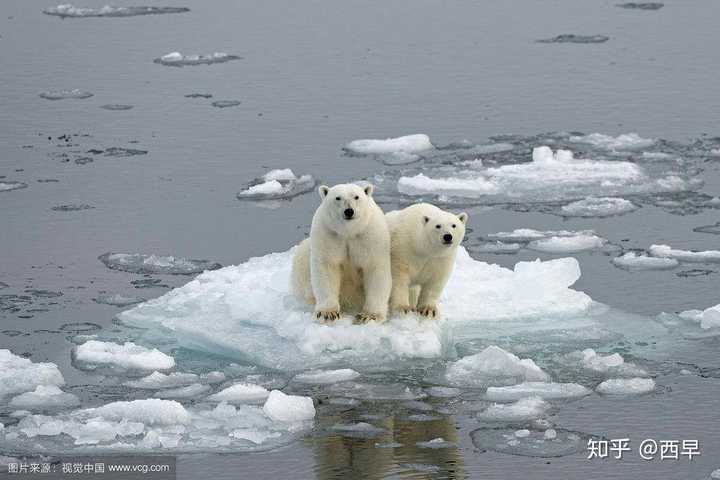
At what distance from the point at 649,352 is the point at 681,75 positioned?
7.36 m

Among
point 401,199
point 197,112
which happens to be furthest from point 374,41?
point 401,199

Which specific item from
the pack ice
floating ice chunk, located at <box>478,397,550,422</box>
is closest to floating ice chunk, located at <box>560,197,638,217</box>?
the pack ice

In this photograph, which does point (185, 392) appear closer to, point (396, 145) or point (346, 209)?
point (346, 209)

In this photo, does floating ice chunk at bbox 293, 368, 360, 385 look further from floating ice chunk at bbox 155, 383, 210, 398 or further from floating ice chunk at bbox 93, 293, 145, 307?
floating ice chunk at bbox 93, 293, 145, 307

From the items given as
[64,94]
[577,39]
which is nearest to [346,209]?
[64,94]

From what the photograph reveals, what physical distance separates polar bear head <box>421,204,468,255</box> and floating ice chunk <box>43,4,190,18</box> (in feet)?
36.5

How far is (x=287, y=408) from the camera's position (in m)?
8.31

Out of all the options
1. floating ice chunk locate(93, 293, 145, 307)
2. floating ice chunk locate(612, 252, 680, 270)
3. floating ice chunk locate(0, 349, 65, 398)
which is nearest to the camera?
floating ice chunk locate(0, 349, 65, 398)

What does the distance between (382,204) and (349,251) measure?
288 cm

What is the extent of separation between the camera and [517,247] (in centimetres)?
1133

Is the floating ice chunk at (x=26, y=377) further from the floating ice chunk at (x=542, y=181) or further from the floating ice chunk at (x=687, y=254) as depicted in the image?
the floating ice chunk at (x=542, y=181)

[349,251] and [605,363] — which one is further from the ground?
[349,251]

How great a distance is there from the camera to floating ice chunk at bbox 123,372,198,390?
348 inches

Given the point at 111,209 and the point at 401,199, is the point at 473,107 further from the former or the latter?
the point at 111,209
